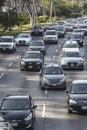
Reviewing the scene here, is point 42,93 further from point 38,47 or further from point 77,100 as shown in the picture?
point 38,47

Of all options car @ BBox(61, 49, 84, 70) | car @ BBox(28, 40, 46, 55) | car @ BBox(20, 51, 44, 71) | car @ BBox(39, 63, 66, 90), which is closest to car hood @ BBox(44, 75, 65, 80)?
car @ BBox(39, 63, 66, 90)

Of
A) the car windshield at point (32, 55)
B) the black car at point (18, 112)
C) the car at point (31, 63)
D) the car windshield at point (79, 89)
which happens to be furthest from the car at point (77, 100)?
the car windshield at point (32, 55)

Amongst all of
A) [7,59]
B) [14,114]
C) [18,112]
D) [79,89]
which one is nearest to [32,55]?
[7,59]

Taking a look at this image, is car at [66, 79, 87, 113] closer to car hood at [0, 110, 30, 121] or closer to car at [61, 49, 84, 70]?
car hood at [0, 110, 30, 121]

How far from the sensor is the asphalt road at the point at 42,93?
24.7 meters

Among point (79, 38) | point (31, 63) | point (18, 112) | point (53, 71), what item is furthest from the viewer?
point (79, 38)

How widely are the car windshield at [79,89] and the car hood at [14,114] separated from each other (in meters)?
5.20

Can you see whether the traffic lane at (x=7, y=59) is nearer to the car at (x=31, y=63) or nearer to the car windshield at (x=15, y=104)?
the car at (x=31, y=63)

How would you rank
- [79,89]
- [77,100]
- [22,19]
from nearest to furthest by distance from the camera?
1. [77,100]
2. [79,89]
3. [22,19]

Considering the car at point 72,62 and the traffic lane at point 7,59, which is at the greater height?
the car at point 72,62

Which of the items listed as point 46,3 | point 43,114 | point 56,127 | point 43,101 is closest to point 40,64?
point 43,101

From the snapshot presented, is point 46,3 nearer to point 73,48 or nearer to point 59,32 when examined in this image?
point 59,32

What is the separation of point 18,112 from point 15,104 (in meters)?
0.94

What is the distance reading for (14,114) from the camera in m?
23.0
